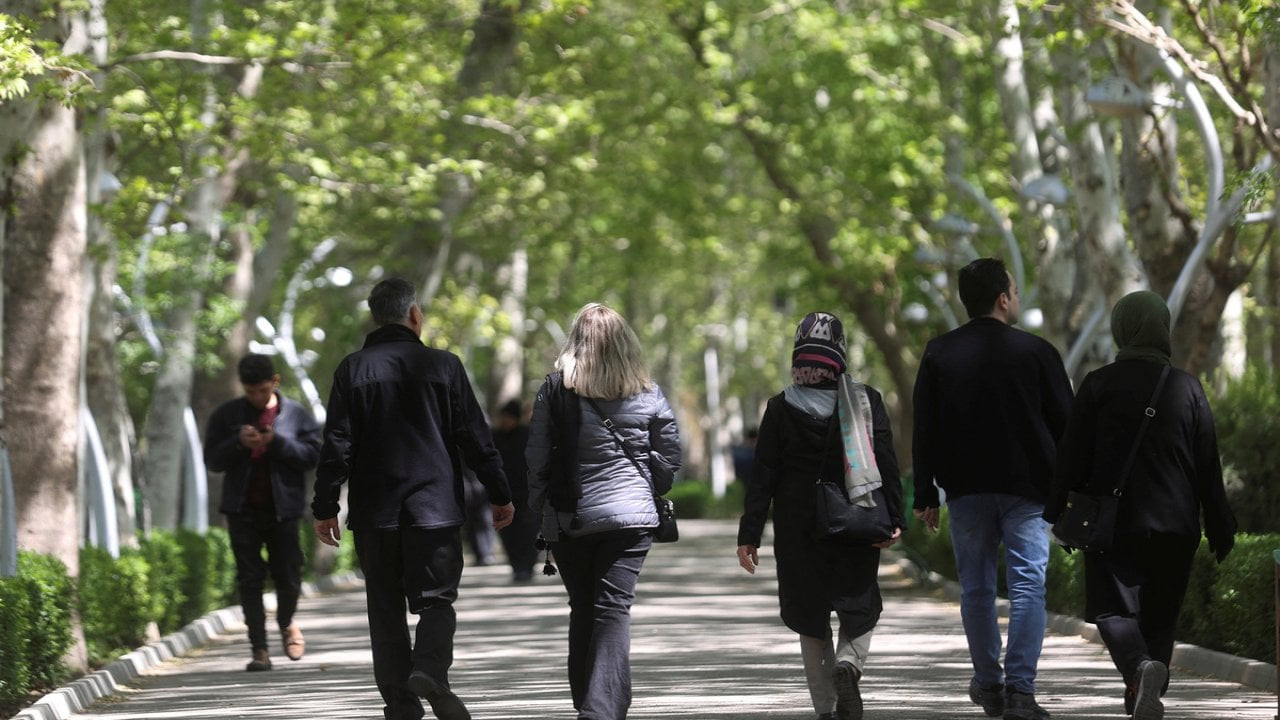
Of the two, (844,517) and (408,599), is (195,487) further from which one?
(844,517)

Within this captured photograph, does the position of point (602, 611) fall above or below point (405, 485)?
below

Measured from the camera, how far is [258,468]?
43.4ft

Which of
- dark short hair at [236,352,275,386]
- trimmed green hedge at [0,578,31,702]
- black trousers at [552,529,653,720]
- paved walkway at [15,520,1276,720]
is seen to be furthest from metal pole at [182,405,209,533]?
black trousers at [552,529,653,720]

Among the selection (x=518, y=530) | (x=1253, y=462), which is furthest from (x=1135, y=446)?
(x=518, y=530)

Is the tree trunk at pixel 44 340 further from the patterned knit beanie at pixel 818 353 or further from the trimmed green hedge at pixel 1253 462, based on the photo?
the trimmed green hedge at pixel 1253 462

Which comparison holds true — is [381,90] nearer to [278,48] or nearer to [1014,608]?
[278,48]

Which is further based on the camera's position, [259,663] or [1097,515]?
[259,663]

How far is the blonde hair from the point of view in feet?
28.2

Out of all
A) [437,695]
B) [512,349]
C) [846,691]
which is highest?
[512,349]

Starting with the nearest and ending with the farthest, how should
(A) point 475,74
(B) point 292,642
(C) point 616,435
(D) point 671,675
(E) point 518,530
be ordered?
(C) point 616,435
(D) point 671,675
(B) point 292,642
(E) point 518,530
(A) point 475,74

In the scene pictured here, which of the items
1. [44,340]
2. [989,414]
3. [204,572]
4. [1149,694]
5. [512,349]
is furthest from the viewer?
[512,349]

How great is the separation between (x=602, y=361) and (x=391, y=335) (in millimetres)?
1049

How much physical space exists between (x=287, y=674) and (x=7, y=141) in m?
3.49

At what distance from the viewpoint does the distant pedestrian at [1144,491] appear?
8.62m
